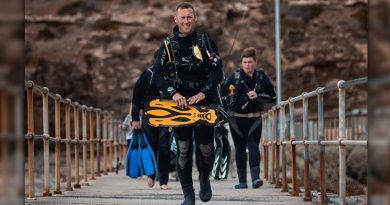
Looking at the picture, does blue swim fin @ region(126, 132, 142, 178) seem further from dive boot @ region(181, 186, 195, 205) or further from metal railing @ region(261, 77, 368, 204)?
dive boot @ region(181, 186, 195, 205)

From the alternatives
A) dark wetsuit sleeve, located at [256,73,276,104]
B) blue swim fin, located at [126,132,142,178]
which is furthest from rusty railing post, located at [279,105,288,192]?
blue swim fin, located at [126,132,142,178]

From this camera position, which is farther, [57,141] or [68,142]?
[68,142]

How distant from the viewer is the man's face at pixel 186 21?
650cm

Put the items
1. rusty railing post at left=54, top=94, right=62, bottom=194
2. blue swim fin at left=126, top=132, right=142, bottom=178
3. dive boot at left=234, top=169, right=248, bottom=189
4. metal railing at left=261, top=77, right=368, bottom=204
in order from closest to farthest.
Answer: metal railing at left=261, top=77, right=368, bottom=204, rusty railing post at left=54, top=94, right=62, bottom=194, dive boot at left=234, top=169, right=248, bottom=189, blue swim fin at left=126, top=132, right=142, bottom=178

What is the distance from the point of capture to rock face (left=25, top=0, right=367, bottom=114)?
3959 centimetres

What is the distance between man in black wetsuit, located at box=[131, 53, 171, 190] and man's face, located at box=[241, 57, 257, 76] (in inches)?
41.0

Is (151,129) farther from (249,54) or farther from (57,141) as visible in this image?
(57,141)

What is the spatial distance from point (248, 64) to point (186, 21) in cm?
422

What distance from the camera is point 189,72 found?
6.59 m

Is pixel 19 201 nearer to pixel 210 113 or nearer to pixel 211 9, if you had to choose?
pixel 210 113

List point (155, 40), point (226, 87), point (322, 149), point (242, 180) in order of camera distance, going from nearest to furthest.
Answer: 1. point (322, 149)
2. point (226, 87)
3. point (242, 180)
4. point (155, 40)

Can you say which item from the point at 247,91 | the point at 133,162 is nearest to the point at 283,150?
the point at 247,91

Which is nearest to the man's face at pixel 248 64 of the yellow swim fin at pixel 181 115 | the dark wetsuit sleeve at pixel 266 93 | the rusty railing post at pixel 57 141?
the dark wetsuit sleeve at pixel 266 93

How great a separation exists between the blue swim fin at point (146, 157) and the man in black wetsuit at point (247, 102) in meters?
1.04
